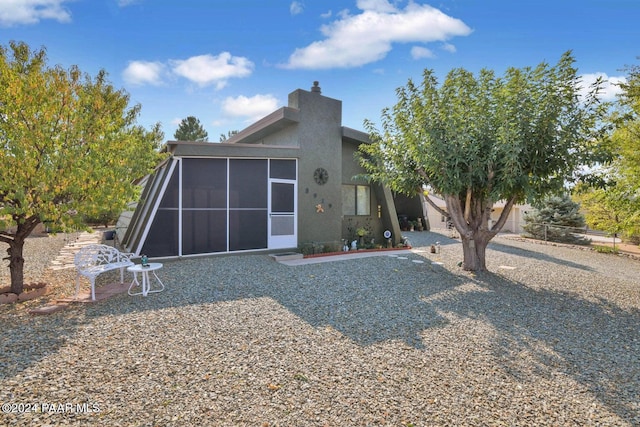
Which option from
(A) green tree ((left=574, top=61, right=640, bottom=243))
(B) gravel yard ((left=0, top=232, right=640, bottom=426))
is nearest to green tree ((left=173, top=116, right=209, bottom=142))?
(B) gravel yard ((left=0, top=232, right=640, bottom=426))

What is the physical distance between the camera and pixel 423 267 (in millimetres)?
9641

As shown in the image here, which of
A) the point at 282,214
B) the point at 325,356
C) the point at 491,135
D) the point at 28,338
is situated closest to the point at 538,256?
the point at 491,135

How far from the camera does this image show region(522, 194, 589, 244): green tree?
57.5 ft

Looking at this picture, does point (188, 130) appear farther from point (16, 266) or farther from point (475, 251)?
point (475, 251)

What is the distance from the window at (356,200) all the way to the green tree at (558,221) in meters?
10.9

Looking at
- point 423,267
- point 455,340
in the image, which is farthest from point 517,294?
point 455,340

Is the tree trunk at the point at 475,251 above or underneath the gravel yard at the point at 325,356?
above

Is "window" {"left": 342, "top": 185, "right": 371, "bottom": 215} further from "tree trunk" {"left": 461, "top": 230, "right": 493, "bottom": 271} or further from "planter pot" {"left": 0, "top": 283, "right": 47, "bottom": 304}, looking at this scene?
"planter pot" {"left": 0, "top": 283, "right": 47, "bottom": 304}

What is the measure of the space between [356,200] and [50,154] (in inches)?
393

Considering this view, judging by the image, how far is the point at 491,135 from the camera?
758 cm

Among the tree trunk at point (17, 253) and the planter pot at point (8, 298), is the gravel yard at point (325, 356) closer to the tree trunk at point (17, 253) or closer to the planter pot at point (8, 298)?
the planter pot at point (8, 298)

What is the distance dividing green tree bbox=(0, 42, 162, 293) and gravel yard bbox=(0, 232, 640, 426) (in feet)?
5.39

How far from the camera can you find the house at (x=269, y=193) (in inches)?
374

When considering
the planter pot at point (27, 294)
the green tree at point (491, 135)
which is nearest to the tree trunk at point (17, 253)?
the planter pot at point (27, 294)
